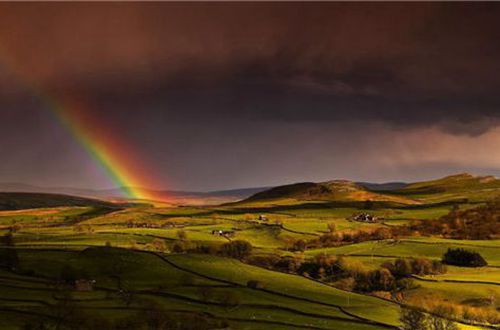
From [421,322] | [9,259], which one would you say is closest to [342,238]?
[9,259]

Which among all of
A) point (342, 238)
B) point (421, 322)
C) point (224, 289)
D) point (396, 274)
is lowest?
point (421, 322)

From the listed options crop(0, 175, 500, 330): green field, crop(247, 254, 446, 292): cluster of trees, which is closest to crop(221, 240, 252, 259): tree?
crop(0, 175, 500, 330): green field

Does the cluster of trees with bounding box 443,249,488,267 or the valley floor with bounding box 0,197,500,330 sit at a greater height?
the cluster of trees with bounding box 443,249,488,267

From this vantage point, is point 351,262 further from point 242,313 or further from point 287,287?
point 242,313

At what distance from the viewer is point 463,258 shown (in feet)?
431

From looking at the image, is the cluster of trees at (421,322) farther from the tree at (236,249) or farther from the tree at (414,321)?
the tree at (236,249)

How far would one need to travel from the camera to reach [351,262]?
126750 mm

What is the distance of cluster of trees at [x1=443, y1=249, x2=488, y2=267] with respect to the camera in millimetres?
129512

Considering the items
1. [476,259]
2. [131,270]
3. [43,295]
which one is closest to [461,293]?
[476,259]

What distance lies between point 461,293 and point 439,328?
31.8 metres

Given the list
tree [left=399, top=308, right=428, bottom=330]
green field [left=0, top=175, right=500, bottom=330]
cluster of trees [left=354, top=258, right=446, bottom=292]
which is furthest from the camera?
cluster of trees [left=354, top=258, right=446, bottom=292]

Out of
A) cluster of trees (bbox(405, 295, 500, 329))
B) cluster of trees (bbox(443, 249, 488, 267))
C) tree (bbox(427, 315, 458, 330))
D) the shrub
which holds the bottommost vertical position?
cluster of trees (bbox(405, 295, 500, 329))

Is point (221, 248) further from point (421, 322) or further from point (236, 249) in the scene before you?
point (421, 322)

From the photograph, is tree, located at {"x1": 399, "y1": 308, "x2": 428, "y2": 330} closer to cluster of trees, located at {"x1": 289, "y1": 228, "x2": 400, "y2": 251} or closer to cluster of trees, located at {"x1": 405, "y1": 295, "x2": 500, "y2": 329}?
cluster of trees, located at {"x1": 405, "y1": 295, "x2": 500, "y2": 329}
